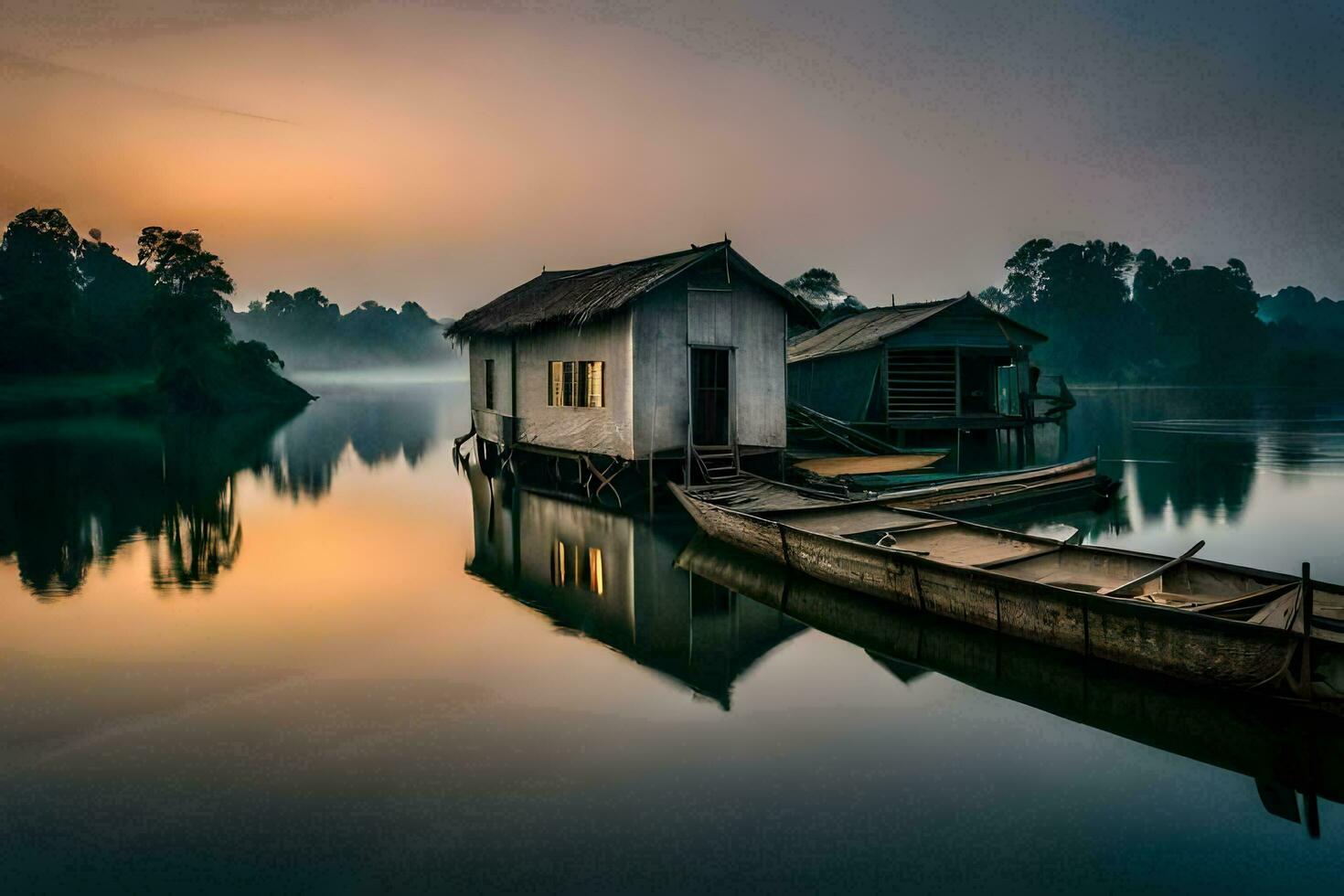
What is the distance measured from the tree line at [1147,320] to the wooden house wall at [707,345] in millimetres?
82173

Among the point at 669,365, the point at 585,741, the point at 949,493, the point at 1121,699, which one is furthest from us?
the point at 669,365

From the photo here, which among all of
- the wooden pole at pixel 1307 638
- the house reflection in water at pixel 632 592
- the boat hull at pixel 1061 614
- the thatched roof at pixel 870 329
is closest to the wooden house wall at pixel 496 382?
the house reflection in water at pixel 632 592

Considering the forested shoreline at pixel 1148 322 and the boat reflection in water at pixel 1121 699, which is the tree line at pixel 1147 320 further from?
the boat reflection in water at pixel 1121 699

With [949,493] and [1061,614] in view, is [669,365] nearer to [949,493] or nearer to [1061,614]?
[949,493]

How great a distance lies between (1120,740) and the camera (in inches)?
277

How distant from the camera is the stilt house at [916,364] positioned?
24.9 meters

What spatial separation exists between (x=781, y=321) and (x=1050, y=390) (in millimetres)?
63683

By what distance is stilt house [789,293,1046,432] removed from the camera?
24938mm

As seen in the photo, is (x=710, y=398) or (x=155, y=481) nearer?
(x=710, y=398)

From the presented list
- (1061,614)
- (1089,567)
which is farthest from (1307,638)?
(1089,567)

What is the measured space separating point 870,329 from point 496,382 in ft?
38.5

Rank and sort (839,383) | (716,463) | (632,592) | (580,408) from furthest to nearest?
(839,383)
(580,408)
(716,463)
(632,592)

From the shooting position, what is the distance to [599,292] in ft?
61.7

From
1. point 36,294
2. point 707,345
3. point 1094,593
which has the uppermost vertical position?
point 36,294
